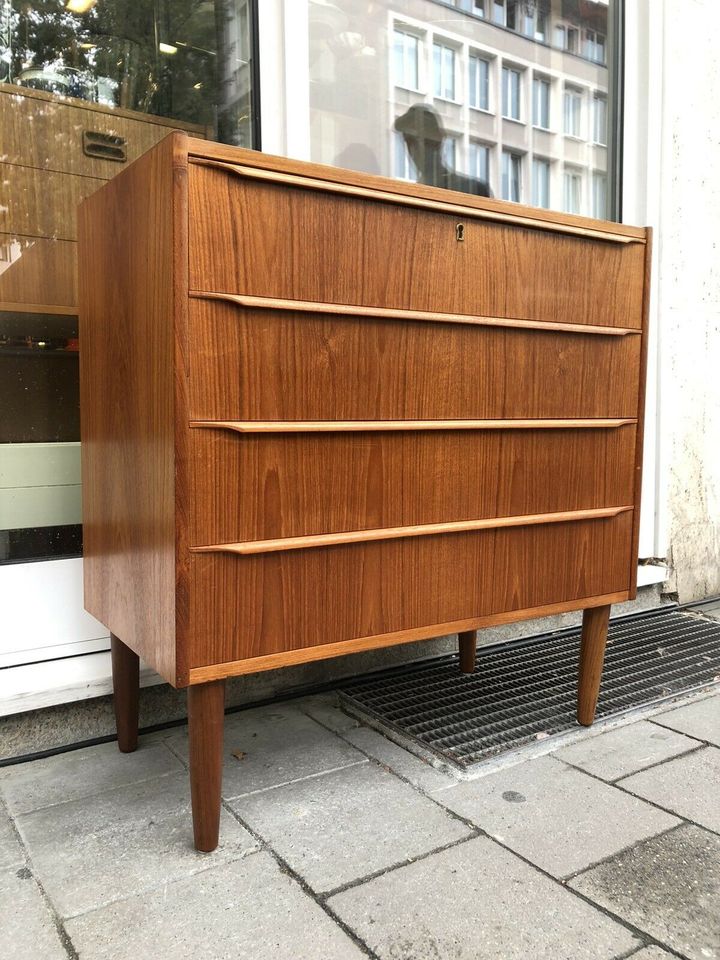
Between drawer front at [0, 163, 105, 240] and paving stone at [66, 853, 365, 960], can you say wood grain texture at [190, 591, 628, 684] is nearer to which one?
paving stone at [66, 853, 365, 960]

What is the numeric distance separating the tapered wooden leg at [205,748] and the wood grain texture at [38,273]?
1.07m

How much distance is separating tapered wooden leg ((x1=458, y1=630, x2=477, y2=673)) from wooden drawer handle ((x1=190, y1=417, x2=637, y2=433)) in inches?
32.5

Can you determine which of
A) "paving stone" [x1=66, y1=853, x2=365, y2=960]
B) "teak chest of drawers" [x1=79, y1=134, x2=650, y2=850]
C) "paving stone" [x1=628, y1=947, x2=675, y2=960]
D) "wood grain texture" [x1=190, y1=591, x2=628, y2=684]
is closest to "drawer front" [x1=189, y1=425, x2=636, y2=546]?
"teak chest of drawers" [x1=79, y1=134, x2=650, y2=850]

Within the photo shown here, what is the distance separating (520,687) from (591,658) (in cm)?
37

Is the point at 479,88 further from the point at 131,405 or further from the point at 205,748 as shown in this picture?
the point at 205,748

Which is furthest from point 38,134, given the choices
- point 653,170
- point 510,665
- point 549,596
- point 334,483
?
point 653,170

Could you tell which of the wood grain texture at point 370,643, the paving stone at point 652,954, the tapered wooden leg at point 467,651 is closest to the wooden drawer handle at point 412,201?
the wood grain texture at point 370,643

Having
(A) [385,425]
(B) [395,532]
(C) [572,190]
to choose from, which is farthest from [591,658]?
(C) [572,190]

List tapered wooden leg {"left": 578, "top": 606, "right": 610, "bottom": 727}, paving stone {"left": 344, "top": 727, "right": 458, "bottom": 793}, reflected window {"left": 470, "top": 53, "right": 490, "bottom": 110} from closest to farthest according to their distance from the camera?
paving stone {"left": 344, "top": 727, "right": 458, "bottom": 793} < tapered wooden leg {"left": 578, "top": 606, "right": 610, "bottom": 727} < reflected window {"left": 470, "top": 53, "right": 490, "bottom": 110}

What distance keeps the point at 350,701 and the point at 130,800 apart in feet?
2.25

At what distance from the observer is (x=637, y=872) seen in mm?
1404

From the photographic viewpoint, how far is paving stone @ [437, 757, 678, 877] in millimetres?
1476

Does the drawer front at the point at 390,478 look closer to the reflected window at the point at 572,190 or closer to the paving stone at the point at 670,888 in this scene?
the paving stone at the point at 670,888

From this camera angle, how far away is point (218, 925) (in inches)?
49.1
